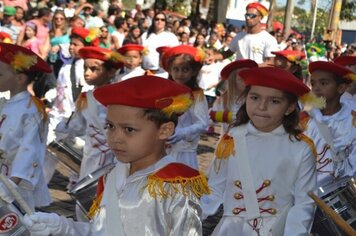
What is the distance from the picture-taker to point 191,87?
6.30 meters

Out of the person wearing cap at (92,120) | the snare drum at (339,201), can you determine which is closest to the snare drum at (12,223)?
the snare drum at (339,201)

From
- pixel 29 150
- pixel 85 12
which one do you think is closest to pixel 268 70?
pixel 29 150

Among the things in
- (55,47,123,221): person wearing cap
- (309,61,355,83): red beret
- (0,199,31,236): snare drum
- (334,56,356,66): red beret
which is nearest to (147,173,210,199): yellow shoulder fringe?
(0,199,31,236): snare drum

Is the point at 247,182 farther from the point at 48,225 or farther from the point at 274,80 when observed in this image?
the point at 48,225

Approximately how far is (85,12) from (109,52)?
8.34m

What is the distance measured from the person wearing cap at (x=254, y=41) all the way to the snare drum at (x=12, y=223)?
280 inches

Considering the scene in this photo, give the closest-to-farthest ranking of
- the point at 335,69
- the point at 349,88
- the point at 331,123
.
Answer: the point at 335,69 → the point at 331,123 → the point at 349,88

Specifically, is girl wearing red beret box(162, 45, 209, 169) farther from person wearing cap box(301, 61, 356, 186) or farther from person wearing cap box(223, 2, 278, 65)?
person wearing cap box(223, 2, 278, 65)

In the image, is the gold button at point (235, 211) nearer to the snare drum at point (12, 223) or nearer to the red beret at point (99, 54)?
the snare drum at point (12, 223)

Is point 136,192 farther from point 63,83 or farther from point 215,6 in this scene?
point 215,6

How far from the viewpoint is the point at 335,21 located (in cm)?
3862

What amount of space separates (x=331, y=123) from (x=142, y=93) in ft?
9.82

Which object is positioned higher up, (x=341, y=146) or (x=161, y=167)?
(x=161, y=167)

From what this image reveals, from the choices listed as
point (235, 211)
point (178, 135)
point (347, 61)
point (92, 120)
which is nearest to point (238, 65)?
point (178, 135)
